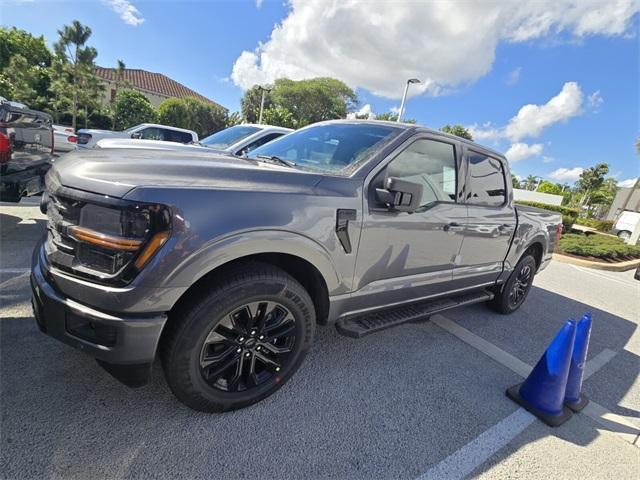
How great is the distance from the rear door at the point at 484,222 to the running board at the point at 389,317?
0.27 metres

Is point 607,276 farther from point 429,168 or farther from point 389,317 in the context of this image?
point 389,317

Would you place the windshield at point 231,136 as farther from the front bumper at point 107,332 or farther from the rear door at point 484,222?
the front bumper at point 107,332

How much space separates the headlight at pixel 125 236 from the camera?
1.58 meters

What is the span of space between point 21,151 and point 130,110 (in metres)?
31.6

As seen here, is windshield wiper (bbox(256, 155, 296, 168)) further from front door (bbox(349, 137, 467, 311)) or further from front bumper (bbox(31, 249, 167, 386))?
front bumper (bbox(31, 249, 167, 386))

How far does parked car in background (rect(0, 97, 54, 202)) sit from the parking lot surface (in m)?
1.33

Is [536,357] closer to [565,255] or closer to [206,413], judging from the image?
[206,413]

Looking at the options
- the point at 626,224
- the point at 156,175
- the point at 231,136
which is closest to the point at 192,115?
the point at 231,136

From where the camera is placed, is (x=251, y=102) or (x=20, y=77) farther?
(x=251, y=102)

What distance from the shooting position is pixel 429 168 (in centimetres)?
293

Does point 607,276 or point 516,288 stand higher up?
point 516,288

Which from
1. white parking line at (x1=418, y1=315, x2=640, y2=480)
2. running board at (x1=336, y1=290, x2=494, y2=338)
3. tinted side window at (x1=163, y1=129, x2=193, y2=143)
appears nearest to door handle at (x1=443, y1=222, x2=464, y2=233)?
running board at (x1=336, y1=290, x2=494, y2=338)

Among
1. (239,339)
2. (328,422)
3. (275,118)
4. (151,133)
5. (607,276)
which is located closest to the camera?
(239,339)

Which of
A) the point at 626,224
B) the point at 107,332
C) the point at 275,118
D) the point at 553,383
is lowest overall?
the point at 553,383
